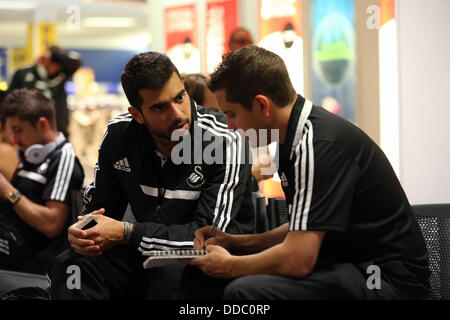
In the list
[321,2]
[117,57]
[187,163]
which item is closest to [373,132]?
[321,2]

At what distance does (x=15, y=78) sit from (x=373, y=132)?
11.4ft

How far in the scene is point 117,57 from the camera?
15852mm

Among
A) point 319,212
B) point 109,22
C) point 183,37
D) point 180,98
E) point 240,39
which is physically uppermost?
point 109,22

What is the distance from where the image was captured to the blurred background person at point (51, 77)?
19.7 feet

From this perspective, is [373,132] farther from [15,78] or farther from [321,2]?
[15,78]

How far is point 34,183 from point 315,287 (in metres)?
1.98

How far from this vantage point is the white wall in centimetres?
414

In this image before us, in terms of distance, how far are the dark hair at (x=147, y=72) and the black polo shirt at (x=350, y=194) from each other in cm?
68

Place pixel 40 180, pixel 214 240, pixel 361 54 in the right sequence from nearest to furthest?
pixel 214 240, pixel 40 180, pixel 361 54

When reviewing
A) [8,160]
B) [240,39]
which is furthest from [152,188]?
[240,39]

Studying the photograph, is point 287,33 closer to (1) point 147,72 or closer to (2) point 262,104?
(1) point 147,72

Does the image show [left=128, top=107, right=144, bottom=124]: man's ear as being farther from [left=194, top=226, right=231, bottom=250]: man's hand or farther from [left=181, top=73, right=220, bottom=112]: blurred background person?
[left=181, top=73, right=220, bottom=112]: blurred background person

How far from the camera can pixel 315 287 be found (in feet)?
6.41

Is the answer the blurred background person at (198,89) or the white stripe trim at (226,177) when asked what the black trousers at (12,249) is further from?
the white stripe trim at (226,177)
